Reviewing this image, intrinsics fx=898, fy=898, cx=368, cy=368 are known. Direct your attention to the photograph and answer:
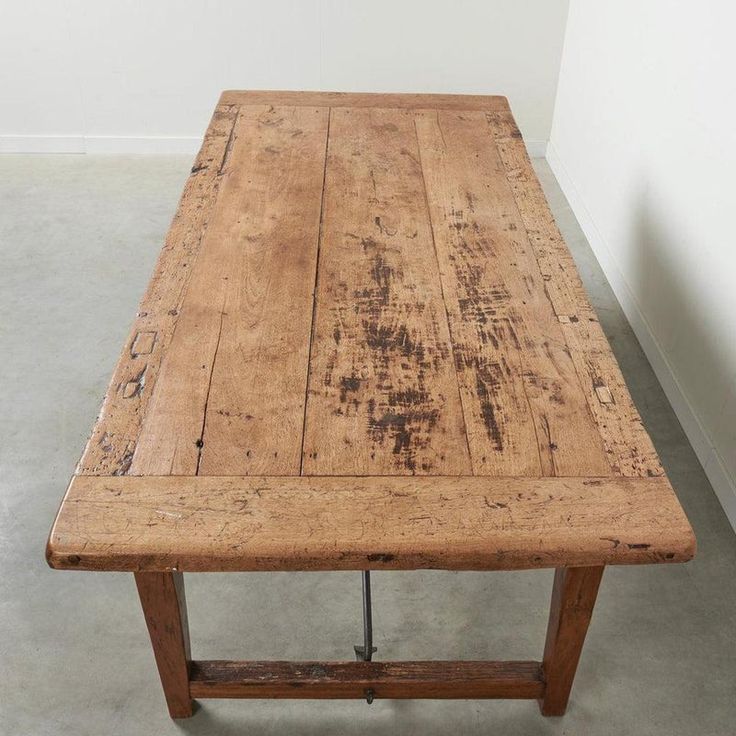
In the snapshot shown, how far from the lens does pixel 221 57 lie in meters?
3.67

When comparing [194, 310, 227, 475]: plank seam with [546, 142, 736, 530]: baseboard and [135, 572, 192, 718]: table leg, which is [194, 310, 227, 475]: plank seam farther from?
[546, 142, 736, 530]: baseboard

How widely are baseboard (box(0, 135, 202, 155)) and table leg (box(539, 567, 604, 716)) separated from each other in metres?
2.87

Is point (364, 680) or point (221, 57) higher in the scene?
point (221, 57)

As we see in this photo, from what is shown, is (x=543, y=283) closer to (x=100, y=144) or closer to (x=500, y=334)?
(x=500, y=334)

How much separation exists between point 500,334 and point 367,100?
1258mm

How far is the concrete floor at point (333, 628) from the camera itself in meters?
1.68

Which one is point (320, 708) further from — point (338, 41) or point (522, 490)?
point (338, 41)

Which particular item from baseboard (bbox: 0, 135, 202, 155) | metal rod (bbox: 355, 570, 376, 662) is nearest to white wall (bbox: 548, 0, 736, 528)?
metal rod (bbox: 355, 570, 376, 662)

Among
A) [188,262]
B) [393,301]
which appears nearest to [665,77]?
[393,301]

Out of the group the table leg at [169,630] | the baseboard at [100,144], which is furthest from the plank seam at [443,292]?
the baseboard at [100,144]

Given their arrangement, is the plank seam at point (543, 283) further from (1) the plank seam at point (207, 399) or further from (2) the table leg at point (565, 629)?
(1) the plank seam at point (207, 399)

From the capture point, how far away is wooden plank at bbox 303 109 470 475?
4.52 ft

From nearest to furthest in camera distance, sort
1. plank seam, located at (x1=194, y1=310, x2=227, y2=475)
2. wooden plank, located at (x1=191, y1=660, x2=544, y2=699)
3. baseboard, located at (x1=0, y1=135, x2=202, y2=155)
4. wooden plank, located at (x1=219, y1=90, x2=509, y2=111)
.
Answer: plank seam, located at (x1=194, y1=310, x2=227, y2=475), wooden plank, located at (x1=191, y1=660, x2=544, y2=699), wooden plank, located at (x1=219, y1=90, x2=509, y2=111), baseboard, located at (x1=0, y1=135, x2=202, y2=155)

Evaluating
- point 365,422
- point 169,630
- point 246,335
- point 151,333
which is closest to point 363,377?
point 365,422
